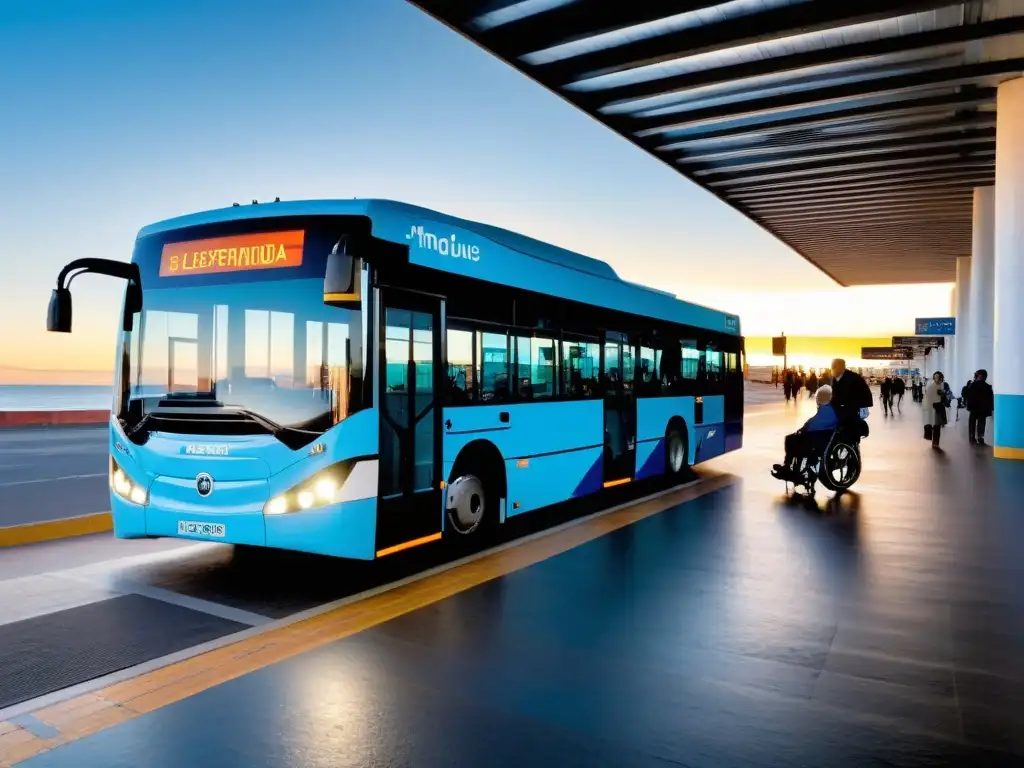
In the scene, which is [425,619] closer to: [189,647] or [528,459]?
[189,647]

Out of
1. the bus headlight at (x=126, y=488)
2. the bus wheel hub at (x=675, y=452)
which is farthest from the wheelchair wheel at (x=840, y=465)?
the bus headlight at (x=126, y=488)

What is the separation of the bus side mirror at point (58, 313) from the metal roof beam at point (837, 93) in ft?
44.2

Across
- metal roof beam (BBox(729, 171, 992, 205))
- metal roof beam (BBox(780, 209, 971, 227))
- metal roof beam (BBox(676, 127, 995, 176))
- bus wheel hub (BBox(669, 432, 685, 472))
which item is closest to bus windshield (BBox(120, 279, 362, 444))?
bus wheel hub (BBox(669, 432, 685, 472))

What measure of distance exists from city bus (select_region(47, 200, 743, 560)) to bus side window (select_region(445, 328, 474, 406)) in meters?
0.02

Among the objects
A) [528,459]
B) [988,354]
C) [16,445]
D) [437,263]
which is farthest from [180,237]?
[988,354]

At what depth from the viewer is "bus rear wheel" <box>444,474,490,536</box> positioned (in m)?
7.32

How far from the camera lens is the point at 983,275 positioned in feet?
79.5

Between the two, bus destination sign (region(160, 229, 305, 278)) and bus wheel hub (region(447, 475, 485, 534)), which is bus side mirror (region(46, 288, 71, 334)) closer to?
bus destination sign (region(160, 229, 305, 278))

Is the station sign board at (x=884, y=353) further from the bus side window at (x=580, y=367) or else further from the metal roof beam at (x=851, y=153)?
the bus side window at (x=580, y=367)

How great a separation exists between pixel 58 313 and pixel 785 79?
1370 centimetres

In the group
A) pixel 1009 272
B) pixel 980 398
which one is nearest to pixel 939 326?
pixel 980 398

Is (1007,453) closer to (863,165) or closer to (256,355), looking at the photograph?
(863,165)

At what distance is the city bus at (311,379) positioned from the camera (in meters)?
6.02

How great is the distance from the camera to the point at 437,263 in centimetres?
715
